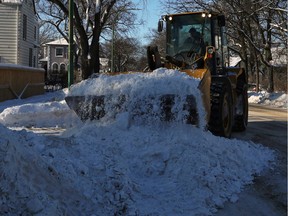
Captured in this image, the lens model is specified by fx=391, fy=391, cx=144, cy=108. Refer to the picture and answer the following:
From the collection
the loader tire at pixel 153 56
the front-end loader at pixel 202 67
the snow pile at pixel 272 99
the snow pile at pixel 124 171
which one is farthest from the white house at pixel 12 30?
the snow pile at pixel 124 171

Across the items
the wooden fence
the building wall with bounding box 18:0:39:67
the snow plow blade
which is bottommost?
the snow plow blade

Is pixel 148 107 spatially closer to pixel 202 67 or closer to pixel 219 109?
pixel 219 109

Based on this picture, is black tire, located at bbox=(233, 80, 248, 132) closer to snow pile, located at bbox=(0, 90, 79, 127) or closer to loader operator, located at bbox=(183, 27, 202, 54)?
loader operator, located at bbox=(183, 27, 202, 54)

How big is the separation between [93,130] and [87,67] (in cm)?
1356

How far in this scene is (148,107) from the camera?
22.3 feet

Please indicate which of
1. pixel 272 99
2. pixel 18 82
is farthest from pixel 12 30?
pixel 272 99

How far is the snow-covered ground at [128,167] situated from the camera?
396cm

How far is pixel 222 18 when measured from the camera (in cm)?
923

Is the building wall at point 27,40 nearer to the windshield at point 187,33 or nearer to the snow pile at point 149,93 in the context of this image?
the windshield at point 187,33

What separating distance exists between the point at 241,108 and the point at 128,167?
6.20 m

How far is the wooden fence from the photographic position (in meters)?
16.9

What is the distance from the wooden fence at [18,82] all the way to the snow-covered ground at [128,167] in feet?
34.7

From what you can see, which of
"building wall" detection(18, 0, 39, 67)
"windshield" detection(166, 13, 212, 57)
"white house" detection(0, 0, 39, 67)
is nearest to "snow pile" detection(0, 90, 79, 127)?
"windshield" detection(166, 13, 212, 57)

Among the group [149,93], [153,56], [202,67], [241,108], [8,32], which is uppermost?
[8,32]
